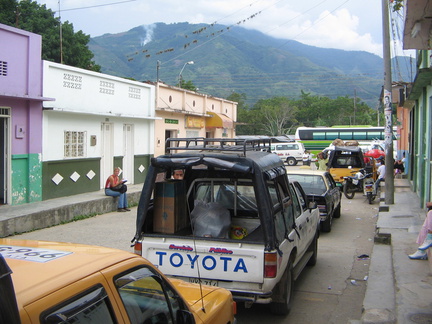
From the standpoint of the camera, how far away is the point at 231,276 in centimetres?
531

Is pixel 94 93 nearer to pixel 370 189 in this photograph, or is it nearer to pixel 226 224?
pixel 370 189

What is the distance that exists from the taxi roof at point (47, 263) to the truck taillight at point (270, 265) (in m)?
2.58

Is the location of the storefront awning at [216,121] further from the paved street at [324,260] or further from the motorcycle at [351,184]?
the paved street at [324,260]

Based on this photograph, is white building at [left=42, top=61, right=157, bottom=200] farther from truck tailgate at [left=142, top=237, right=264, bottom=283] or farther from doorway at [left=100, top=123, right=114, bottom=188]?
truck tailgate at [left=142, top=237, right=264, bottom=283]

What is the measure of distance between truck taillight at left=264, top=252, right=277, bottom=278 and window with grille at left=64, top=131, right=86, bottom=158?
11.2 meters

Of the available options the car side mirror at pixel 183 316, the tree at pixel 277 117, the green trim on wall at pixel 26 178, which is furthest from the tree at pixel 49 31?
the car side mirror at pixel 183 316

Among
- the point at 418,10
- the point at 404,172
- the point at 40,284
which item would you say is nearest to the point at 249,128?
the point at 404,172

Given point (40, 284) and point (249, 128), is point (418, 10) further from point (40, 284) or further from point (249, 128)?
point (249, 128)

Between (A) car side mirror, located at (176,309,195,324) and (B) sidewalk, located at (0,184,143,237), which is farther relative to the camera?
(B) sidewalk, located at (0,184,143,237)

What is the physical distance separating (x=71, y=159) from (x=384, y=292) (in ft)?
37.4

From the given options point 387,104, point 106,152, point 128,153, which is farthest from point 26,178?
point 387,104

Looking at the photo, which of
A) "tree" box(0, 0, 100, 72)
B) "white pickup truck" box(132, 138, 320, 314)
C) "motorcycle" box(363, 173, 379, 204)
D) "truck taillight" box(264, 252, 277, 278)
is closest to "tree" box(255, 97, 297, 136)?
"tree" box(0, 0, 100, 72)

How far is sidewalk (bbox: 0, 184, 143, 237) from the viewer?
432 inches

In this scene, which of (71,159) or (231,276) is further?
(71,159)
